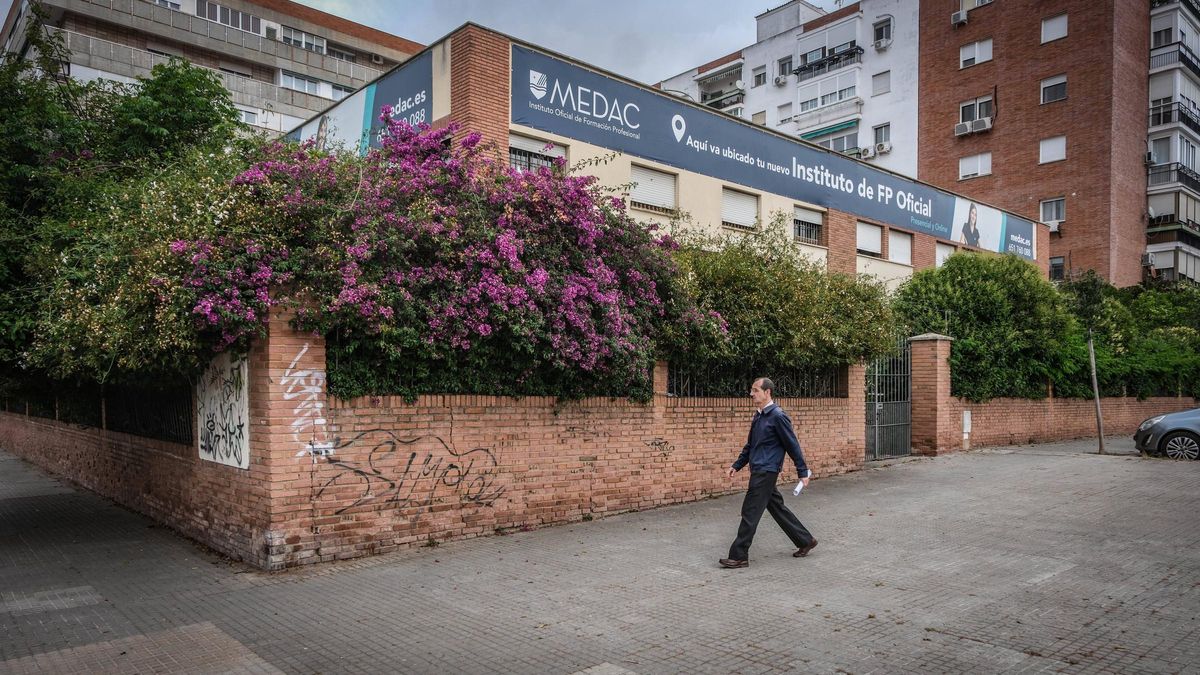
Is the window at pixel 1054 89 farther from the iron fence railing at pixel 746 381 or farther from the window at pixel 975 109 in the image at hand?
the iron fence railing at pixel 746 381

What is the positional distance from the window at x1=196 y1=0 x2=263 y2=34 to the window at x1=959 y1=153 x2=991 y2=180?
3464cm

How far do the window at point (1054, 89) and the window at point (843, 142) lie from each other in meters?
9.47

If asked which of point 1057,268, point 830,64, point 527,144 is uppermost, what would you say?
point 830,64

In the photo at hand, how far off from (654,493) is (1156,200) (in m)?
37.3

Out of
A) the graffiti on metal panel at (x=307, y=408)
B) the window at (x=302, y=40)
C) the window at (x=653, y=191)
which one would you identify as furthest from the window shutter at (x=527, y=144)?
the window at (x=302, y=40)

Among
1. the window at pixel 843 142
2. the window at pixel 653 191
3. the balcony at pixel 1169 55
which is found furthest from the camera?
the window at pixel 843 142

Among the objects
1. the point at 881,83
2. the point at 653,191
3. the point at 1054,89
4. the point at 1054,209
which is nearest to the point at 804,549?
the point at 653,191

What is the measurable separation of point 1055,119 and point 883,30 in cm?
1076

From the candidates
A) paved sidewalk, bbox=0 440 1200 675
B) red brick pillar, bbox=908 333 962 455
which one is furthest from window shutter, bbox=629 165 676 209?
paved sidewalk, bbox=0 440 1200 675

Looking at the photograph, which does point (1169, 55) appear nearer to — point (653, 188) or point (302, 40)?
point (653, 188)

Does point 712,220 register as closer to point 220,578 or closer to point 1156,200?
point 220,578

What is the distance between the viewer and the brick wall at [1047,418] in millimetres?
17938

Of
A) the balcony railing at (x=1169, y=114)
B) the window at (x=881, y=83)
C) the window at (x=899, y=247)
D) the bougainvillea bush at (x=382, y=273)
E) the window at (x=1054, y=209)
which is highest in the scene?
the window at (x=881, y=83)

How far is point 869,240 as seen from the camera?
23922 mm
